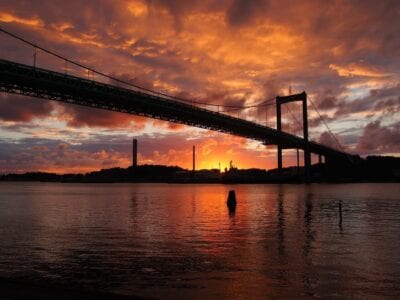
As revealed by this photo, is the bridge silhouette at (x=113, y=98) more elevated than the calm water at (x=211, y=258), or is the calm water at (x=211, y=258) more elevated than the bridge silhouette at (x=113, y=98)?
the bridge silhouette at (x=113, y=98)

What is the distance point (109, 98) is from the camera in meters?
50.7

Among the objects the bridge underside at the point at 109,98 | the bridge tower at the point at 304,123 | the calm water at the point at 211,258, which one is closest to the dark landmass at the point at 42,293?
the calm water at the point at 211,258

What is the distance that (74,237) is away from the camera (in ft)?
59.9

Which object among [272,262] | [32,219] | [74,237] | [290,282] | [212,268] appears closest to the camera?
[290,282]

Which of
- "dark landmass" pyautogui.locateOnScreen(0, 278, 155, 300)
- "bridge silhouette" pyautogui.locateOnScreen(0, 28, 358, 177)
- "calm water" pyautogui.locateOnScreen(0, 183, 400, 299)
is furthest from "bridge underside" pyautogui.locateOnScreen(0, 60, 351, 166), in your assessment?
"dark landmass" pyautogui.locateOnScreen(0, 278, 155, 300)

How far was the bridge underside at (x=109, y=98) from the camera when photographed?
4106 centimetres

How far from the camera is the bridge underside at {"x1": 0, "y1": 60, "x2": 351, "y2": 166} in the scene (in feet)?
135

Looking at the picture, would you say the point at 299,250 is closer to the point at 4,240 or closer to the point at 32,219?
the point at 4,240

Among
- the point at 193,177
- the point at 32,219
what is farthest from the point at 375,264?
the point at 193,177

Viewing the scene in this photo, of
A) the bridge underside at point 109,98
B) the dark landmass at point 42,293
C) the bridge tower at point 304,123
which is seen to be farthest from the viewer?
the bridge tower at point 304,123

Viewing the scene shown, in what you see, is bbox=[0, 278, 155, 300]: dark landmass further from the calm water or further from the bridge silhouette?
the bridge silhouette

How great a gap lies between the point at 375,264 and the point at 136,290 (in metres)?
7.17

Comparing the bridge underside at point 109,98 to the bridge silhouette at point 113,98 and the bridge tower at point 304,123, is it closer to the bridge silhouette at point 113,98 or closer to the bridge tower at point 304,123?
the bridge silhouette at point 113,98

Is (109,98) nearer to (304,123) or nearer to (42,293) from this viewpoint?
(42,293)
